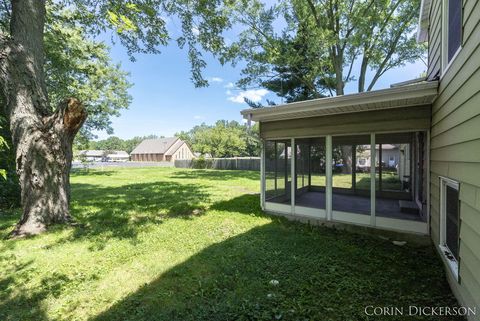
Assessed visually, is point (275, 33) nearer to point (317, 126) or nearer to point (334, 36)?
point (334, 36)

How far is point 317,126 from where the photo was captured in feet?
16.0

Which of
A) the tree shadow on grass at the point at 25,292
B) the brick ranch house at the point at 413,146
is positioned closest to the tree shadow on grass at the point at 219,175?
the brick ranch house at the point at 413,146

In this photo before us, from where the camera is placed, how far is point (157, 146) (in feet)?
175

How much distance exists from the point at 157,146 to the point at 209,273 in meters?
53.6

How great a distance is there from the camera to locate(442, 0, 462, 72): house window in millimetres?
2637

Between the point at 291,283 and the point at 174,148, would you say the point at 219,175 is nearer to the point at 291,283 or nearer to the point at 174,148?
the point at 291,283

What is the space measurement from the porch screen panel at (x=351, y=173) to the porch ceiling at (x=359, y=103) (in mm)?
984

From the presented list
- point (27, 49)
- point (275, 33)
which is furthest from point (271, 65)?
point (27, 49)

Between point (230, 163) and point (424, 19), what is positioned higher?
point (424, 19)

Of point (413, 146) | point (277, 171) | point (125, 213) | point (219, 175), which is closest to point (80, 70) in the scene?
point (125, 213)

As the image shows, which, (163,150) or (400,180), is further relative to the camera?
(163,150)

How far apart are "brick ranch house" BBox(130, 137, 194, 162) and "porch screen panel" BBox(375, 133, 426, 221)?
1797 inches

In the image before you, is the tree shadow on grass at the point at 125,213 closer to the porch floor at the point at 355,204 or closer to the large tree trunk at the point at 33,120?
the large tree trunk at the point at 33,120

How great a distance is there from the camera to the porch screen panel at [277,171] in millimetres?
6211
